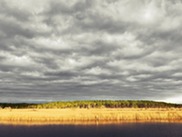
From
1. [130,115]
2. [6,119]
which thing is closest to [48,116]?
[6,119]

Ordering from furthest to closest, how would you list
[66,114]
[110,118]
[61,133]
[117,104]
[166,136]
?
[117,104]
[66,114]
[110,118]
[61,133]
[166,136]

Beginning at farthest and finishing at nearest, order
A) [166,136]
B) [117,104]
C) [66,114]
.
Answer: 1. [117,104]
2. [66,114]
3. [166,136]

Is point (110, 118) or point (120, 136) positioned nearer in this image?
point (120, 136)

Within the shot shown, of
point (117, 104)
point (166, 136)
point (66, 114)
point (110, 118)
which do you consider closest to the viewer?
point (166, 136)

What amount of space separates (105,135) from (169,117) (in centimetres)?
4196

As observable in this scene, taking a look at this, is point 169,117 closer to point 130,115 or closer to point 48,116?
point 130,115

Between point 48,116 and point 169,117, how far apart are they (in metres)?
39.6

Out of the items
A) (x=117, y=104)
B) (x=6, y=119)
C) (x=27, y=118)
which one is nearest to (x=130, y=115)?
(x=27, y=118)

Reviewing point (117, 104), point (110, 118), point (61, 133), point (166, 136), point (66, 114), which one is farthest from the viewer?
point (117, 104)

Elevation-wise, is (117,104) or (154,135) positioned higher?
(117,104)

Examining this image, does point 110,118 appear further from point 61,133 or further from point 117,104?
point 117,104

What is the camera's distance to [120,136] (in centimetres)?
5872

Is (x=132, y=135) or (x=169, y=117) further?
(x=169, y=117)

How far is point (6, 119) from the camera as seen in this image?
325 ft
